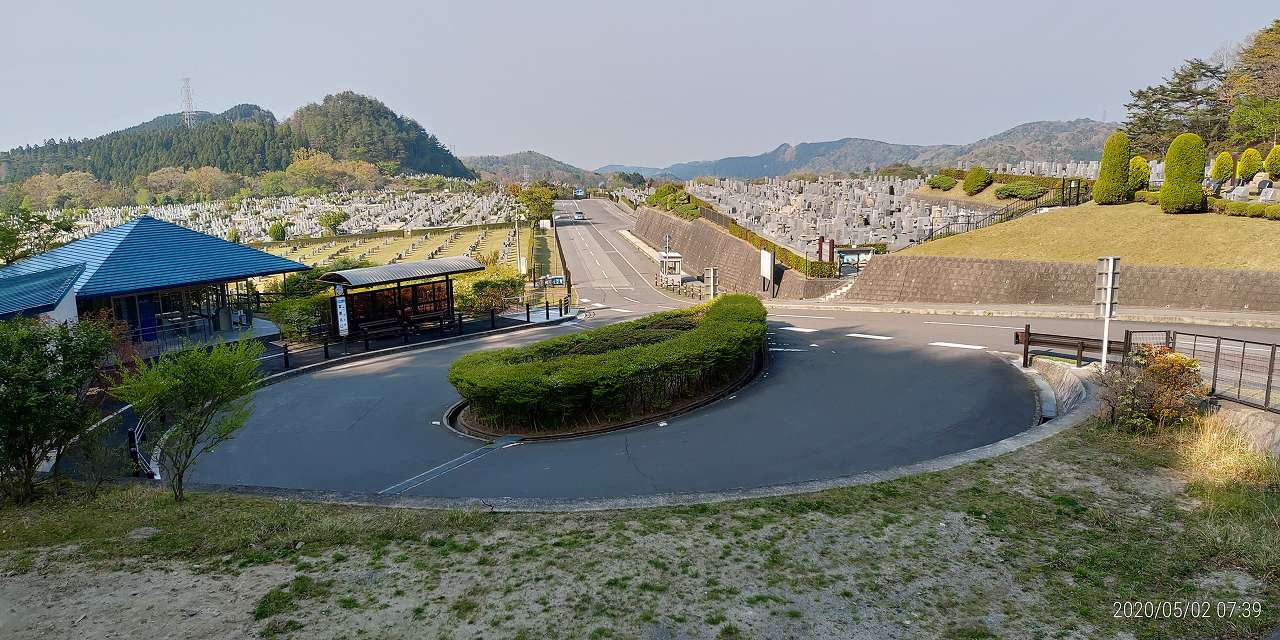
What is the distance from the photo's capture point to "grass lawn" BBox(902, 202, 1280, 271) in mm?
22141

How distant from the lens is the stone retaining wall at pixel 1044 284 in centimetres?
2025

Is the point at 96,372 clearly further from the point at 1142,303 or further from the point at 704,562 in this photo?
the point at 1142,303

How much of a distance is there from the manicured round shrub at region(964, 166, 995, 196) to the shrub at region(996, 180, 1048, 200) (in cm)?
269

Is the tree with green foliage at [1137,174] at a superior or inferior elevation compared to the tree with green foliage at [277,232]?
superior

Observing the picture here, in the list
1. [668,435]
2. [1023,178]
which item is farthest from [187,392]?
[1023,178]

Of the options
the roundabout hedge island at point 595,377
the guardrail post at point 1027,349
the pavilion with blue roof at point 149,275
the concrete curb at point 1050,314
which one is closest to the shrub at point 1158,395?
the guardrail post at point 1027,349

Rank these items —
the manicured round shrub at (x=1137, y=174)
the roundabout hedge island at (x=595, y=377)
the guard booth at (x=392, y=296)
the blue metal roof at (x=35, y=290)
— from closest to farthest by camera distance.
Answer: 1. the roundabout hedge island at (x=595, y=377)
2. the blue metal roof at (x=35, y=290)
3. the guard booth at (x=392, y=296)
4. the manicured round shrub at (x=1137, y=174)

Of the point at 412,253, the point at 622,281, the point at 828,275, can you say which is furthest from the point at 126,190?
the point at 828,275

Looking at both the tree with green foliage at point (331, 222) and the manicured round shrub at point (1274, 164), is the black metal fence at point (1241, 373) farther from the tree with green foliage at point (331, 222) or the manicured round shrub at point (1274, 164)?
the tree with green foliage at point (331, 222)

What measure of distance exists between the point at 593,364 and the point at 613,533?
19.5 ft

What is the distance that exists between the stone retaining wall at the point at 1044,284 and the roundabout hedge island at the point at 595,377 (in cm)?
1352

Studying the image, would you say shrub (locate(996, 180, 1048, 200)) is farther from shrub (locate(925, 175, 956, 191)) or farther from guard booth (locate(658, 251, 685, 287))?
guard booth (locate(658, 251, 685, 287))

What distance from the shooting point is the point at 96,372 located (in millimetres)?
8664

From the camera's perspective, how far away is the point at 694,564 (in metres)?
6.16
